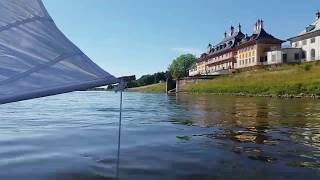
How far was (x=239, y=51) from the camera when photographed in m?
139

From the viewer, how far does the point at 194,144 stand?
13.2 metres

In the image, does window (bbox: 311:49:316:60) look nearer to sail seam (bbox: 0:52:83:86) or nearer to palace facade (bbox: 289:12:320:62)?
palace facade (bbox: 289:12:320:62)

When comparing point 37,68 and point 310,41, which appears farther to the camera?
point 310,41

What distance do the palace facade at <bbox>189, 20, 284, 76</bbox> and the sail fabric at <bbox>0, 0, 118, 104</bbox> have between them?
11392 centimetres

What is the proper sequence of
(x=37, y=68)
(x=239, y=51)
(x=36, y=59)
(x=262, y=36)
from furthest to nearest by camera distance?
(x=239, y=51) → (x=262, y=36) → (x=36, y=59) → (x=37, y=68)

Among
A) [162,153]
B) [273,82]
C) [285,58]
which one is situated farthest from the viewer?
[285,58]

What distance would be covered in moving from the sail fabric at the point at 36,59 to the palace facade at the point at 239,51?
11392 centimetres

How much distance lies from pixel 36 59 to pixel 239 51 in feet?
448

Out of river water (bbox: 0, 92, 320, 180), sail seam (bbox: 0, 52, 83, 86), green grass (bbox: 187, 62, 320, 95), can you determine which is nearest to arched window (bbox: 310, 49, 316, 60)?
green grass (bbox: 187, 62, 320, 95)

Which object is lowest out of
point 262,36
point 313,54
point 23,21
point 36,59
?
point 36,59

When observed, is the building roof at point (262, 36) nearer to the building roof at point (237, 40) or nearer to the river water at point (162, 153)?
the building roof at point (237, 40)

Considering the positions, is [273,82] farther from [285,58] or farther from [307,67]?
[285,58]

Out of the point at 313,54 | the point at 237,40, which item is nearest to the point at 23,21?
the point at 313,54

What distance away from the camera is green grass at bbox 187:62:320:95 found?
75281 millimetres
